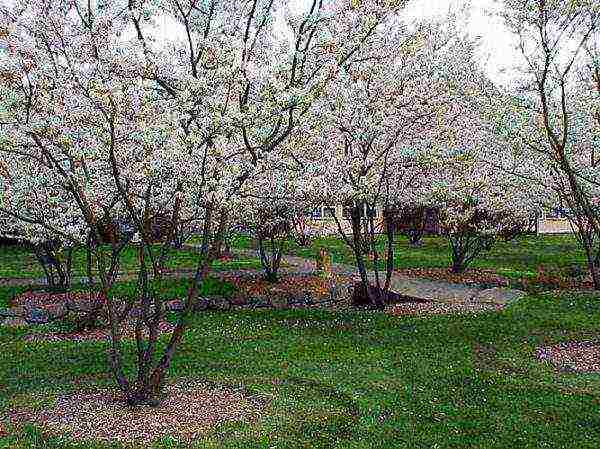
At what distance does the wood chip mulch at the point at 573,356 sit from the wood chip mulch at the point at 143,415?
3.88m

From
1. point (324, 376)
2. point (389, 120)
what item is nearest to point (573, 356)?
point (324, 376)

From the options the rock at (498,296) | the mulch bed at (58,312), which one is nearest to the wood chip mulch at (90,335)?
the mulch bed at (58,312)

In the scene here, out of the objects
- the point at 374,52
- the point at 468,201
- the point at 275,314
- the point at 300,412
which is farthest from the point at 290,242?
the point at 300,412

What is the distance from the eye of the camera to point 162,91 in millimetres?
6934

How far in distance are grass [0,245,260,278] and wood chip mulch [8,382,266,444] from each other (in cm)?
1071

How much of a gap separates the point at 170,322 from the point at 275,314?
71.7 inches

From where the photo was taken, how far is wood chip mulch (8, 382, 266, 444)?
629cm

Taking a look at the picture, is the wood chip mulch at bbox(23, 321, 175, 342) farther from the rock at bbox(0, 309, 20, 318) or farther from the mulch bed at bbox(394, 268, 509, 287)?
the mulch bed at bbox(394, 268, 509, 287)

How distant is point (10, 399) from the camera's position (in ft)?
24.2

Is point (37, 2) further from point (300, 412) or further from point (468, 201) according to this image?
point (468, 201)

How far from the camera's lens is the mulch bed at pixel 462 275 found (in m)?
16.2

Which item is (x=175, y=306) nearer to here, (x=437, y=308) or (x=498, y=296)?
(x=437, y=308)

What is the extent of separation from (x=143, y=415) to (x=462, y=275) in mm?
12280

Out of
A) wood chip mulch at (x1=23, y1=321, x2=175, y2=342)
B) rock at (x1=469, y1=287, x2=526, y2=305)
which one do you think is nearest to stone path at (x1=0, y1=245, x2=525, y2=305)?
rock at (x1=469, y1=287, x2=526, y2=305)
